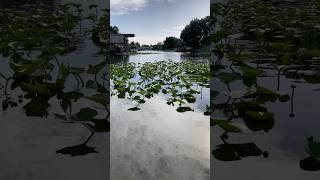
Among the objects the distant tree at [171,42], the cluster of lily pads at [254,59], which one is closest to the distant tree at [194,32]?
the distant tree at [171,42]

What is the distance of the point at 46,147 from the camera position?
184 cm

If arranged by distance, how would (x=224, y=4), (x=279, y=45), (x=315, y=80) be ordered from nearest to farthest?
1. (x=315, y=80)
2. (x=279, y=45)
3. (x=224, y=4)

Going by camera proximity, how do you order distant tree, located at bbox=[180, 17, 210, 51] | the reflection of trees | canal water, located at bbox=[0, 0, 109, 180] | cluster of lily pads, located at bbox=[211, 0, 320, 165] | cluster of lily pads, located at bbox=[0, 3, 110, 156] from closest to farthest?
the reflection of trees < canal water, located at bbox=[0, 0, 109, 180] < cluster of lily pads, located at bbox=[211, 0, 320, 165] < cluster of lily pads, located at bbox=[0, 3, 110, 156] < distant tree, located at bbox=[180, 17, 210, 51]

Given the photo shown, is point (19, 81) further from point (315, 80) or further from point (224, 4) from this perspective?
point (224, 4)

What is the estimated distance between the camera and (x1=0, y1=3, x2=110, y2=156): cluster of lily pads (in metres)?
2.03

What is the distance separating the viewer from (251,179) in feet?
4.97

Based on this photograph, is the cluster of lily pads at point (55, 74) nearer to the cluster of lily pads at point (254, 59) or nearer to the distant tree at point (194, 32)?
the cluster of lily pads at point (254, 59)

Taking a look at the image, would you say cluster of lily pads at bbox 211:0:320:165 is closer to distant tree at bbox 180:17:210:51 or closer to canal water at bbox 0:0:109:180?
canal water at bbox 0:0:109:180

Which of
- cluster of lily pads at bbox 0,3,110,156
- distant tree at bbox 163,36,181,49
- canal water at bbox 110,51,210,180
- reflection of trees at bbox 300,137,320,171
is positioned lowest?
canal water at bbox 110,51,210,180

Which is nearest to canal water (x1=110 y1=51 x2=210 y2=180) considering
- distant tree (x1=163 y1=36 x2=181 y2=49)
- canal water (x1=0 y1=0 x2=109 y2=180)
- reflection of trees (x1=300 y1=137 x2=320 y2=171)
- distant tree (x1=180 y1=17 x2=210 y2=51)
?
canal water (x1=0 y1=0 x2=109 y2=180)

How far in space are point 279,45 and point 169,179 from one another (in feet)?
4.35

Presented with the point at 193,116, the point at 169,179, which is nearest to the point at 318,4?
the point at 193,116

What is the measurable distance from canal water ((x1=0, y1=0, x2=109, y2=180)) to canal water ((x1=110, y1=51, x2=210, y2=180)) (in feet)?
0.31

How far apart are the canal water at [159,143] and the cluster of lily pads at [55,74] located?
7.0 inches
